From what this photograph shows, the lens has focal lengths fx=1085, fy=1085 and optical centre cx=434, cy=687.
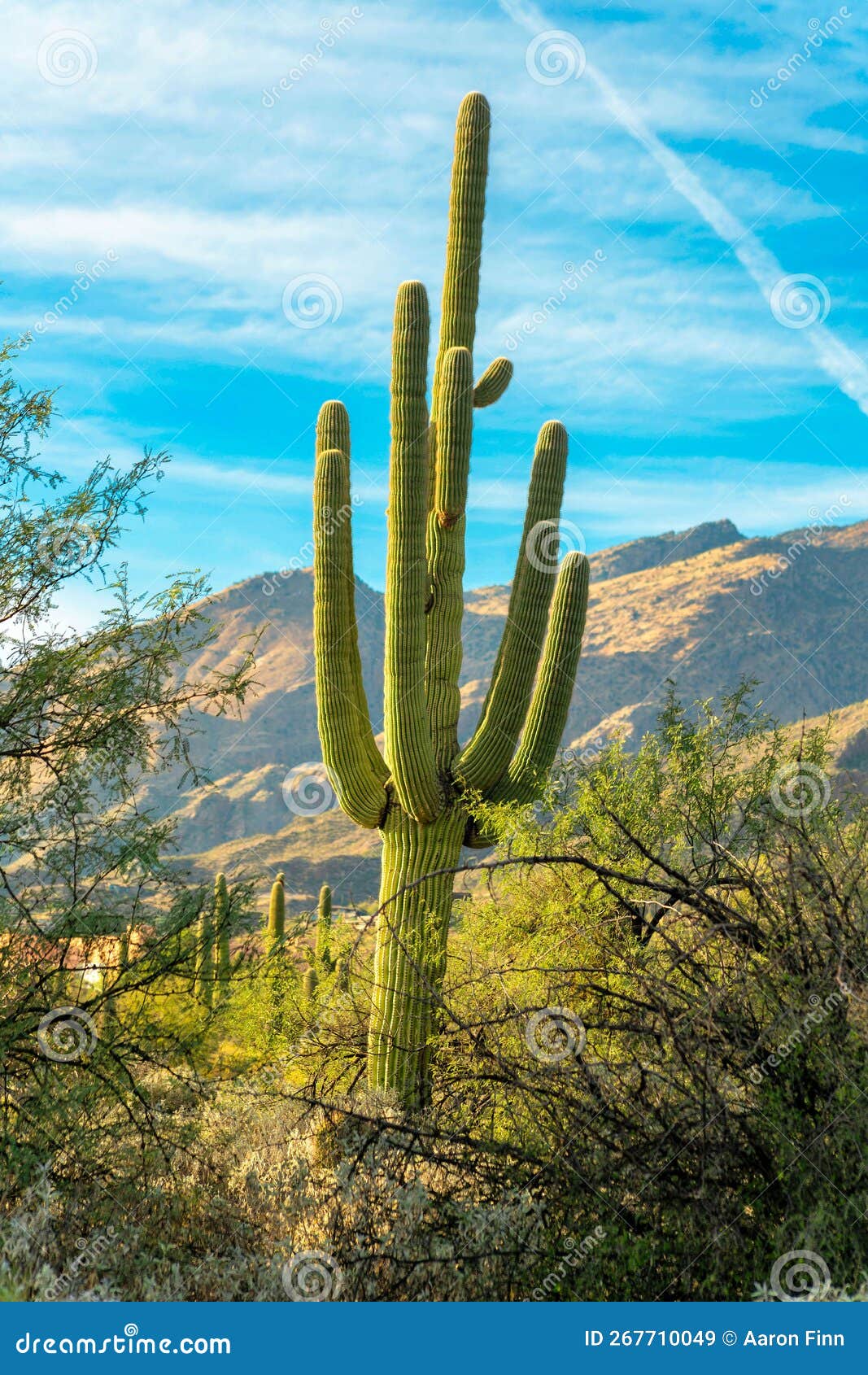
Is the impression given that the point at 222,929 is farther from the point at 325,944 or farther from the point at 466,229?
the point at 466,229

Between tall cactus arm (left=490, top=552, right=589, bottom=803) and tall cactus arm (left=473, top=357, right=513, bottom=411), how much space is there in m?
2.70

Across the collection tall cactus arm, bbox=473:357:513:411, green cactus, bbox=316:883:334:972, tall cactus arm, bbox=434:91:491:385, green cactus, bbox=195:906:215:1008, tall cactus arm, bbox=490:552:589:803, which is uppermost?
tall cactus arm, bbox=434:91:491:385

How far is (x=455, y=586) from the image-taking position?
11.1 metres

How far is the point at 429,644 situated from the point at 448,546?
40.5 inches

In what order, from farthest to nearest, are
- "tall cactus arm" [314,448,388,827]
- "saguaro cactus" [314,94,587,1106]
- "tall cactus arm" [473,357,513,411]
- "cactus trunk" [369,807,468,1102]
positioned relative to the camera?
"tall cactus arm" [473,357,513,411] < "tall cactus arm" [314,448,388,827] < "saguaro cactus" [314,94,587,1106] < "cactus trunk" [369,807,468,1102]

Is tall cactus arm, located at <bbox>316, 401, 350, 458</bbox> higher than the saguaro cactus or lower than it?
higher

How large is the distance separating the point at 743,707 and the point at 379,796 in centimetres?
378

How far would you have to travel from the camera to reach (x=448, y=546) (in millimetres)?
10992

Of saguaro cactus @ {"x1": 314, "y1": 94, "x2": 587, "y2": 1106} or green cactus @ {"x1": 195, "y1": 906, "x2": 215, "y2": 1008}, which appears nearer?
green cactus @ {"x1": 195, "y1": 906, "x2": 215, "y2": 1008}

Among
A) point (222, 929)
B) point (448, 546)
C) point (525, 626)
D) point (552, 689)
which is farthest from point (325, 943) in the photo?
point (222, 929)

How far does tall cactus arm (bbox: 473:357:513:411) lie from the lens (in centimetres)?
1222

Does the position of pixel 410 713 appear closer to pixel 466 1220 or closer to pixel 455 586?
pixel 455 586

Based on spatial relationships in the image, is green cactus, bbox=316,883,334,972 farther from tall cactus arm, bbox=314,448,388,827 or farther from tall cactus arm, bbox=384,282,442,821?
tall cactus arm, bbox=384,282,442,821

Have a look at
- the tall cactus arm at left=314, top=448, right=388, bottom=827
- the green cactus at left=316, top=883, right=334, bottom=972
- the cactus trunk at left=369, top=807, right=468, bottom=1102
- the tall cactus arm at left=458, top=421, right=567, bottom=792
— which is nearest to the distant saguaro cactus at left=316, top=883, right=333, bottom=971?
the green cactus at left=316, top=883, right=334, bottom=972
